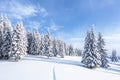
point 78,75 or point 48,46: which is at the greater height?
point 48,46

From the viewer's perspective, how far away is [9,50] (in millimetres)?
39188

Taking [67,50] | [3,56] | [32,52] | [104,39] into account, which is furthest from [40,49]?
[67,50]

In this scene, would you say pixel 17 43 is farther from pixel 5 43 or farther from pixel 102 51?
pixel 102 51

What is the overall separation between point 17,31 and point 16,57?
8.06 meters

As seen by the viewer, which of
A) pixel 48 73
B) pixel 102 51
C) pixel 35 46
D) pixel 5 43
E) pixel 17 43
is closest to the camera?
pixel 48 73

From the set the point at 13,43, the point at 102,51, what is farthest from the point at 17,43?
the point at 102,51

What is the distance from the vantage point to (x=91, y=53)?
119ft

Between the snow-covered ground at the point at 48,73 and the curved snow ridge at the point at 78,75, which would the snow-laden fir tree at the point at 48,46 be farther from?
the curved snow ridge at the point at 78,75

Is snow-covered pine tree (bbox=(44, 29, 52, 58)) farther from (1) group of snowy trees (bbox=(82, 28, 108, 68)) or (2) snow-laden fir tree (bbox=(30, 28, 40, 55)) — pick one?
(1) group of snowy trees (bbox=(82, 28, 108, 68))

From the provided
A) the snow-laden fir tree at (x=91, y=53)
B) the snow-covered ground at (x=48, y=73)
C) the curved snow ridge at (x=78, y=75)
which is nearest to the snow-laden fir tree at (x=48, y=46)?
the snow-laden fir tree at (x=91, y=53)

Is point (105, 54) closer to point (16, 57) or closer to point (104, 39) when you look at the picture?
point (104, 39)

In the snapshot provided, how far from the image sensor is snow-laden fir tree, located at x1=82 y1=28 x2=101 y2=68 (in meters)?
35.2

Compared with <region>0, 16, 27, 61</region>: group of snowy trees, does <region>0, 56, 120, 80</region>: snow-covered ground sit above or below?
below

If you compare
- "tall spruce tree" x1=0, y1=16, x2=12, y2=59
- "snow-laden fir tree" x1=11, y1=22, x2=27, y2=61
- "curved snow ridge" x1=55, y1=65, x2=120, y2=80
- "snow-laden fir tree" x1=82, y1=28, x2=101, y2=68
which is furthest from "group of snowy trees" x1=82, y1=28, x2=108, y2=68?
"tall spruce tree" x1=0, y1=16, x2=12, y2=59
